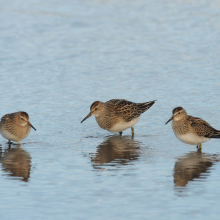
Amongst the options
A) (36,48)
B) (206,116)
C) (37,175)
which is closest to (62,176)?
(37,175)

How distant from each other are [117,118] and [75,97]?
2.98m

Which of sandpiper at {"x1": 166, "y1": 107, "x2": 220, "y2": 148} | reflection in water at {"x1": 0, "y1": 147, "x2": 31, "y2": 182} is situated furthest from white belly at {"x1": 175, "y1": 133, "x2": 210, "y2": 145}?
reflection in water at {"x1": 0, "y1": 147, "x2": 31, "y2": 182}

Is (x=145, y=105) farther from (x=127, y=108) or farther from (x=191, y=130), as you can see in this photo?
(x=191, y=130)

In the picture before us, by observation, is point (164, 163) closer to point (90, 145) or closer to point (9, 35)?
point (90, 145)

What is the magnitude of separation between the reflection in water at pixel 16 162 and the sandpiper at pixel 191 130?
3.42 meters

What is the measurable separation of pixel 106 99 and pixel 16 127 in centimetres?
468

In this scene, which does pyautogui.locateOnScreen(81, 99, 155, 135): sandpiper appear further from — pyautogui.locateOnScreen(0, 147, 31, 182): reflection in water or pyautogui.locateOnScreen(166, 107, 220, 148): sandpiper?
pyautogui.locateOnScreen(0, 147, 31, 182): reflection in water

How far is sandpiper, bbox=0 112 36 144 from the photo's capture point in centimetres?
1390

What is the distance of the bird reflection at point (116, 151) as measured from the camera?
12742mm

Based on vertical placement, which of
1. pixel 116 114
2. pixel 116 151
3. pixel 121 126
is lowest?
pixel 116 151

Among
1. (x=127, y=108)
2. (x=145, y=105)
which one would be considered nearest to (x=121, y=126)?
(x=127, y=108)

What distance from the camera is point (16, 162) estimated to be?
1269cm

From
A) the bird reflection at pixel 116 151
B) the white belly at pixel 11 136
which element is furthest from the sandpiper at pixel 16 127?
the bird reflection at pixel 116 151

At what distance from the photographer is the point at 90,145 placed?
14.1 metres
